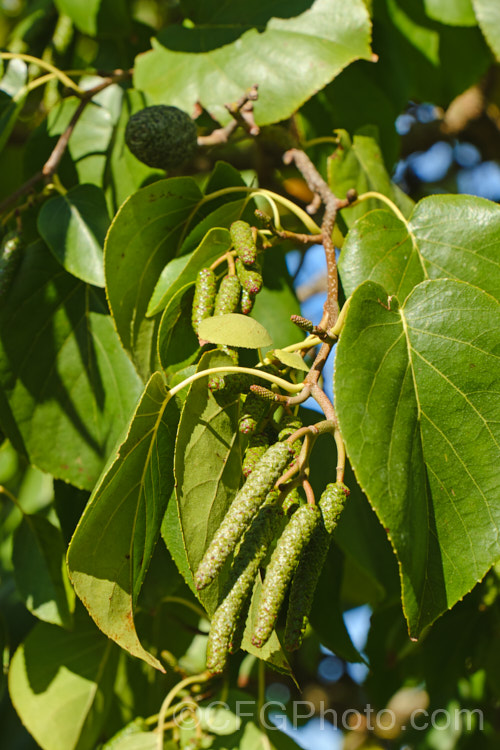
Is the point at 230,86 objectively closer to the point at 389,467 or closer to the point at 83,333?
the point at 83,333

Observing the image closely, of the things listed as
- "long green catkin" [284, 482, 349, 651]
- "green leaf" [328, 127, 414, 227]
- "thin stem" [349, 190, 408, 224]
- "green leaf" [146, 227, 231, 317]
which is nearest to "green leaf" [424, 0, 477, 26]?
"green leaf" [328, 127, 414, 227]

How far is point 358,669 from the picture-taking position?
2.65 m

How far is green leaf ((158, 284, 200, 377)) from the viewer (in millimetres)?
947

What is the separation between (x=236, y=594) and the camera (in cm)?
67

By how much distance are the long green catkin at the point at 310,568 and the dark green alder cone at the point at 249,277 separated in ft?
0.93

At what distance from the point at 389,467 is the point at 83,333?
69 centimetres

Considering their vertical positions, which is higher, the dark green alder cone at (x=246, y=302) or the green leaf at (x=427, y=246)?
the dark green alder cone at (x=246, y=302)

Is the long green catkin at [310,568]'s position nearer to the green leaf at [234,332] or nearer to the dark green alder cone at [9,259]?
the green leaf at [234,332]

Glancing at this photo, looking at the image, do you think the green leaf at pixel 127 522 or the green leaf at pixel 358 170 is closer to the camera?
the green leaf at pixel 127 522

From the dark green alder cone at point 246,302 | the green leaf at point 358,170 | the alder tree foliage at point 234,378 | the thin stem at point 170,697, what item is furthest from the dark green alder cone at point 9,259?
the thin stem at point 170,697

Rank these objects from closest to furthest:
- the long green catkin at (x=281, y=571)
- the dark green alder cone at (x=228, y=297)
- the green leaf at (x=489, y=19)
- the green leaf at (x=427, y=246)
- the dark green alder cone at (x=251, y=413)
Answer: the long green catkin at (x=281, y=571) → the dark green alder cone at (x=251, y=413) → the dark green alder cone at (x=228, y=297) → the green leaf at (x=427, y=246) → the green leaf at (x=489, y=19)

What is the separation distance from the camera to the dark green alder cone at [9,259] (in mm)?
1119

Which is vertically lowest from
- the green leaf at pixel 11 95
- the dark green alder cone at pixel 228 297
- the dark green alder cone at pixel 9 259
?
the dark green alder cone at pixel 228 297

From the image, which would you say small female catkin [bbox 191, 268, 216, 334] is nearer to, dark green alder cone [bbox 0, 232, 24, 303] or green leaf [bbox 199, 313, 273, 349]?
green leaf [bbox 199, 313, 273, 349]
